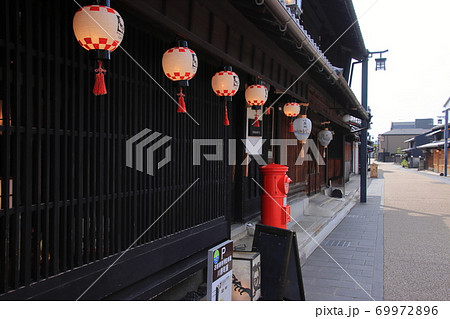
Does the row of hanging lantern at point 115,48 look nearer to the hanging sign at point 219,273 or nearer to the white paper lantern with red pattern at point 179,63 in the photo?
the white paper lantern with red pattern at point 179,63

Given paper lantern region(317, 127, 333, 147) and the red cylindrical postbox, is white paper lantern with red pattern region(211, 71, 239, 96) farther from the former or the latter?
paper lantern region(317, 127, 333, 147)

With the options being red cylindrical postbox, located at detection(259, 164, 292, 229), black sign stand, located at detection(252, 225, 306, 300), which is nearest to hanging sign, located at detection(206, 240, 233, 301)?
black sign stand, located at detection(252, 225, 306, 300)

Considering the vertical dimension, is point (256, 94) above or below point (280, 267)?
above

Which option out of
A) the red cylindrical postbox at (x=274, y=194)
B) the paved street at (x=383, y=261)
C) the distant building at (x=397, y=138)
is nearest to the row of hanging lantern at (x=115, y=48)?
the red cylindrical postbox at (x=274, y=194)

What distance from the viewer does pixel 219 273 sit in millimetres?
3514

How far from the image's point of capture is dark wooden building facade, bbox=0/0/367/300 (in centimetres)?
287

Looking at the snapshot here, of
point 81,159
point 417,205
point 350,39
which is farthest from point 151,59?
Answer: point 417,205

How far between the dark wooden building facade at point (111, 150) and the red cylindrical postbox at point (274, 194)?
59.4 inches

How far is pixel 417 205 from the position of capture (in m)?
16.1

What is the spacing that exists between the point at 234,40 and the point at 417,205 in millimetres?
14541

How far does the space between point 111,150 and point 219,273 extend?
5.86 ft
